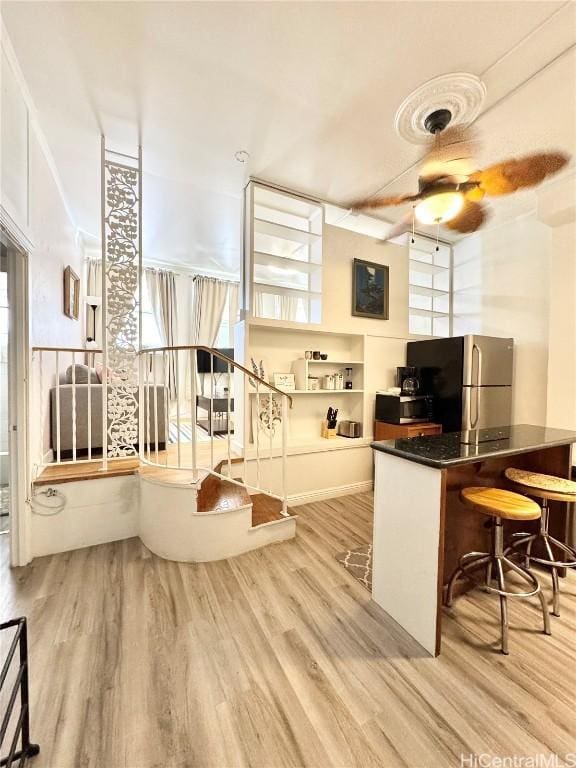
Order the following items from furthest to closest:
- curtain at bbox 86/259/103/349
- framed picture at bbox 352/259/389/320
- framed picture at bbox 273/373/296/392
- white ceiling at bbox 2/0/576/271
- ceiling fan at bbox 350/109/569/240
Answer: curtain at bbox 86/259/103/349, framed picture at bbox 352/259/389/320, framed picture at bbox 273/373/296/392, ceiling fan at bbox 350/109/569/240, white ceiling at bbox 2/0/576/271

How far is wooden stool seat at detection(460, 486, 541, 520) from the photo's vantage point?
5.08 ft

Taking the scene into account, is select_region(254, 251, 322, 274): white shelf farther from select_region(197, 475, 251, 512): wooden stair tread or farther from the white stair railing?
select_region(197, 475, 251, 512): wooden stair tread

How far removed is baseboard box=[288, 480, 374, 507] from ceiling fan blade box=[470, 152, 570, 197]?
131 inches

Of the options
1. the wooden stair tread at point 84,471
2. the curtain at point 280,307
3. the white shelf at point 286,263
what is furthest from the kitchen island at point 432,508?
the curtain at point 280,307

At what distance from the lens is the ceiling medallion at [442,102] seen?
2000 mm

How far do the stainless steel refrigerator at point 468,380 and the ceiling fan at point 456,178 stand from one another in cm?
142

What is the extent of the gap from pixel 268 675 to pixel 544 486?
176cm

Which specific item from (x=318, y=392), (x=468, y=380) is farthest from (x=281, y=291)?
(x=468, y=380)

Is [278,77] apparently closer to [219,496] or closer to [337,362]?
[337,362]

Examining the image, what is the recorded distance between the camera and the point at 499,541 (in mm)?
1705

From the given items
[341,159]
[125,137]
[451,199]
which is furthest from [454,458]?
[125,137]

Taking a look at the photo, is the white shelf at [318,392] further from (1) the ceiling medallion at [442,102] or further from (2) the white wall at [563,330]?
(1) the ceiling medallion at [442,102]

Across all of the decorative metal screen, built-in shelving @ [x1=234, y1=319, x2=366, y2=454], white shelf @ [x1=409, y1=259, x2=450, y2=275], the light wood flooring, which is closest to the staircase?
the light wood flooring

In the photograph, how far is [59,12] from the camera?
5.41ft
